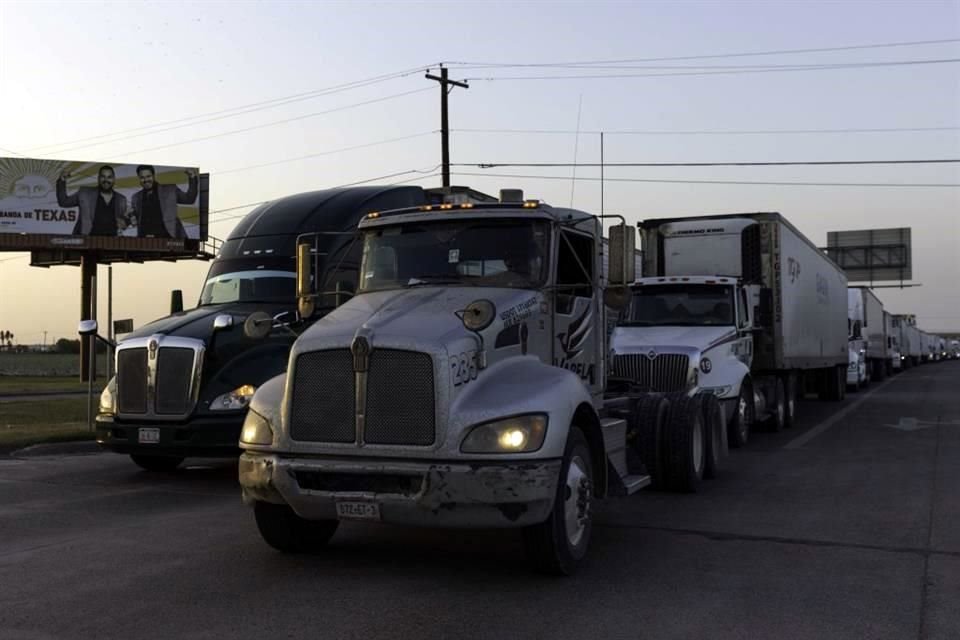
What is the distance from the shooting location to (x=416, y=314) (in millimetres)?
6383

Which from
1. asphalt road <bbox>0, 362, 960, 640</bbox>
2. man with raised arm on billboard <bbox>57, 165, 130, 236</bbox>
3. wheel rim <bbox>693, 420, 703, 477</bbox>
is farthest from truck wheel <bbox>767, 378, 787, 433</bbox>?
man with raised arm on billboard <bbox>57, 165, 130, 236</bbox>

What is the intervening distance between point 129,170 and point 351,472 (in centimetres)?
5340

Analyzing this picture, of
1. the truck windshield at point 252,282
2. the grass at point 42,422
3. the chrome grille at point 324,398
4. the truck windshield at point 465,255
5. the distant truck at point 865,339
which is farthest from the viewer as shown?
the distant truck at point 865,339

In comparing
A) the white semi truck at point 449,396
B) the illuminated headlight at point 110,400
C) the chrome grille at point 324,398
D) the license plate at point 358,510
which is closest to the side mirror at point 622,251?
the white semi truck at point 449,396

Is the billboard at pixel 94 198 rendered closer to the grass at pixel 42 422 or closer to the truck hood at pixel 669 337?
the grass at pixel 42 422

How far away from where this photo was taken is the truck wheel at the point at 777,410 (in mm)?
17031

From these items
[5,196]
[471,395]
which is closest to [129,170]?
[5,196]

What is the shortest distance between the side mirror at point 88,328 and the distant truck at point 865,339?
2562 centimetres

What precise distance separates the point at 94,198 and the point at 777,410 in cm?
4760

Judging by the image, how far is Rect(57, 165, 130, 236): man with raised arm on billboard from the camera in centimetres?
5484

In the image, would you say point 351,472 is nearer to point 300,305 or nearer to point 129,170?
point 300,305

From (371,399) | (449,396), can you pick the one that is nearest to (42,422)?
(371,399)

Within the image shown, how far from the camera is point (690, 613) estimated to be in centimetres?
560

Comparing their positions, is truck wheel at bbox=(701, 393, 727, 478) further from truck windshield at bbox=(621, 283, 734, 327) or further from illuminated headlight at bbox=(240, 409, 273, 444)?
illuminated headlight at bbox=(240, 409, 273, 444)
